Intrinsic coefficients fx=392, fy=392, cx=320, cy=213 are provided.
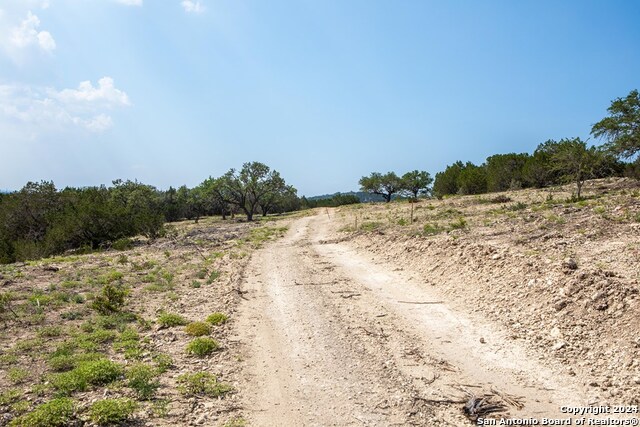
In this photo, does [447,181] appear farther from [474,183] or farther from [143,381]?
[143,381]

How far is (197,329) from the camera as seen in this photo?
1043cm

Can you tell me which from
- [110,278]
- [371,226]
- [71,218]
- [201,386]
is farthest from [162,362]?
[71,218]

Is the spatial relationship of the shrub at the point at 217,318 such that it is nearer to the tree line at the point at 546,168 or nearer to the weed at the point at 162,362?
the weed at the point at 162,362

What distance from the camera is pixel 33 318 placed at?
1195 centimetres

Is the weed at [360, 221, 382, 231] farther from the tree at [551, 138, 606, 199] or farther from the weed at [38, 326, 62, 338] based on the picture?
the weed at [38, 326, 62, 338]

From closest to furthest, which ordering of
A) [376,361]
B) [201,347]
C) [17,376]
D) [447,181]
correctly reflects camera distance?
1. [17,376]
2. [376,361]
3. [201,347]
4. [447,181]

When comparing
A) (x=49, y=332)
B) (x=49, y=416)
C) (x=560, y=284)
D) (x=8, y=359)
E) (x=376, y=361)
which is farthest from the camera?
(x=49, y=332)

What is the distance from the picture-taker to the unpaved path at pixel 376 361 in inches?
254

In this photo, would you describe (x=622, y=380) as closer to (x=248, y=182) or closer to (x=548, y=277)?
(x=548, y=277)

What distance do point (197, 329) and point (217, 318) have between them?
1002 mm

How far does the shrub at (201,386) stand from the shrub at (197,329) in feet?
8.60

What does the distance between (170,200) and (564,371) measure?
96.5 metres

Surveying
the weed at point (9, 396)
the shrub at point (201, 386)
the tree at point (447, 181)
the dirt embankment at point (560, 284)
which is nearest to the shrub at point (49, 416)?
the weed at point (9, 396)

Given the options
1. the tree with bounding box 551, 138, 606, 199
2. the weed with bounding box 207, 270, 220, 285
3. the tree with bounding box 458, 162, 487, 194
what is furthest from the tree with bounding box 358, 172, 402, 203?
the weed with bounding box 207, 270, 220, 285
